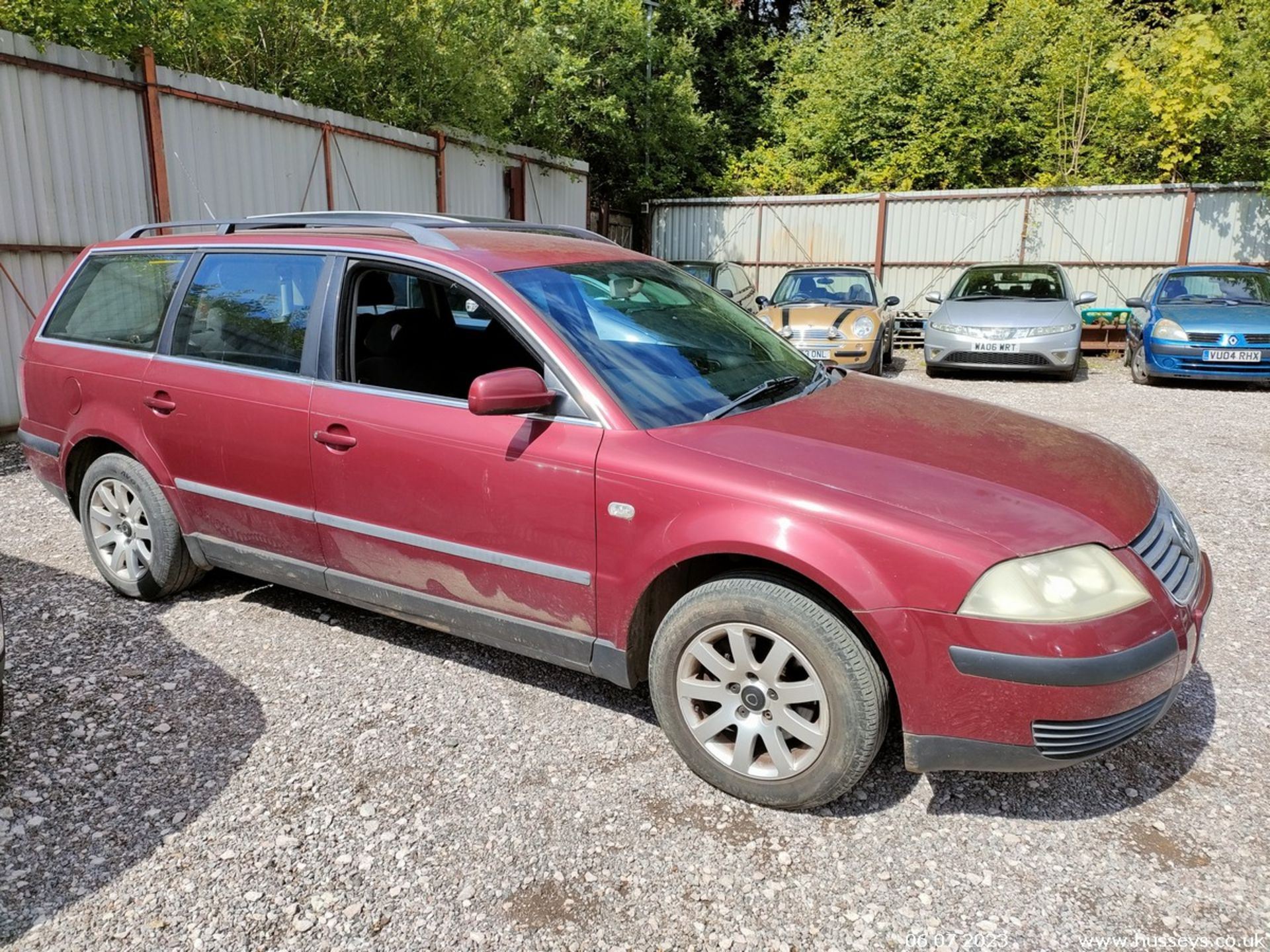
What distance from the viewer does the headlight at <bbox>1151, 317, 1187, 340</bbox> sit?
11.2m

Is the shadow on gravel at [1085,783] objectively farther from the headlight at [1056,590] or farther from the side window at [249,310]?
the side window at [249,310]

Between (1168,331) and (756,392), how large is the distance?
1027cm

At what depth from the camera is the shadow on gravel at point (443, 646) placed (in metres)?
3.54

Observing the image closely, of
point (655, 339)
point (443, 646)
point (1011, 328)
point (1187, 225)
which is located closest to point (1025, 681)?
point (655, 339)

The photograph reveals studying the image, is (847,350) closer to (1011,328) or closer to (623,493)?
(1011,328)

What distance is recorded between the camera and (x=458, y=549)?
3246 mm

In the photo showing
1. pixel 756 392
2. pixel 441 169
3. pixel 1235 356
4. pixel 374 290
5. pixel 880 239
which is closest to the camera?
pixel 756 392

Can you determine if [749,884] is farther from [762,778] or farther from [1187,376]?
[1187,376]

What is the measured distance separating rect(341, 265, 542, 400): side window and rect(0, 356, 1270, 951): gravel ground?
119 centimetres

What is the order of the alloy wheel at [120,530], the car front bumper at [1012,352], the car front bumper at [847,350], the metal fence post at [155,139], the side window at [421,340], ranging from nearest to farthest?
the side window at [421,340] → the alloy wheel at [120,530] → the metal fence post at [155,139] → the car front bumper at [847,350] → the car front bumper at [1012,352]

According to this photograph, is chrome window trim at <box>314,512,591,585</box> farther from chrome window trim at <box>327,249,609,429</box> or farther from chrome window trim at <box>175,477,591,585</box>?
chrome window trim at <box>327,249,609,429</box>

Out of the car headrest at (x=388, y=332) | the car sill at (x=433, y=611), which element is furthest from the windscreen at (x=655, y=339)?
the car sill at (x=433, y=611)

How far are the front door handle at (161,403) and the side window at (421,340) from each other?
984mm

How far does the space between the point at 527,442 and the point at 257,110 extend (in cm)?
855
